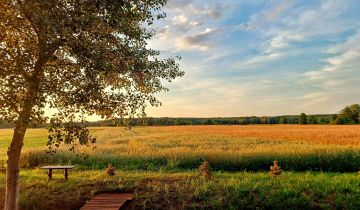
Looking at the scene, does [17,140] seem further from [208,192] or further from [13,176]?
[208,192]

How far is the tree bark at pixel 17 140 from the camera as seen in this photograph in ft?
53.2

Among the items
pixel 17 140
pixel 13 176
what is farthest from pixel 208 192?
pixel 17 140

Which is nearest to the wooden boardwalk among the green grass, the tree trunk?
the green grass

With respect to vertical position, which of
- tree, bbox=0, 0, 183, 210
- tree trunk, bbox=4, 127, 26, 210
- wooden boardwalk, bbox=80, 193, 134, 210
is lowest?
wooden boardwalk, bbox=80, 193, 134, 210

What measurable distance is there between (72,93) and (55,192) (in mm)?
6313

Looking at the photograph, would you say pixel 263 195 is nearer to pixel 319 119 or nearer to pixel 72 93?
pixel 72 93

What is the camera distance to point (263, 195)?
18594 mm

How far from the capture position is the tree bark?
53.2 feet

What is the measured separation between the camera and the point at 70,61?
18.2 metres

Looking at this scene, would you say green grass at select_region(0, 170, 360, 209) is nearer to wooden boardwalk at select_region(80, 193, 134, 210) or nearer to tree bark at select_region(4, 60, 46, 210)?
wooden boardwalk at select_region(80, 193, 134, 210)

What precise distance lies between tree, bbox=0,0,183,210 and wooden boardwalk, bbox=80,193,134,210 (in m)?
2.85

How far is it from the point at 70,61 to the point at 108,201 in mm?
6131

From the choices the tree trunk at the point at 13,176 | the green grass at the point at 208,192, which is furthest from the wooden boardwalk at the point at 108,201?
the tree trunk at the point at 13,176

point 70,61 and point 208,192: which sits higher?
point 70,61
